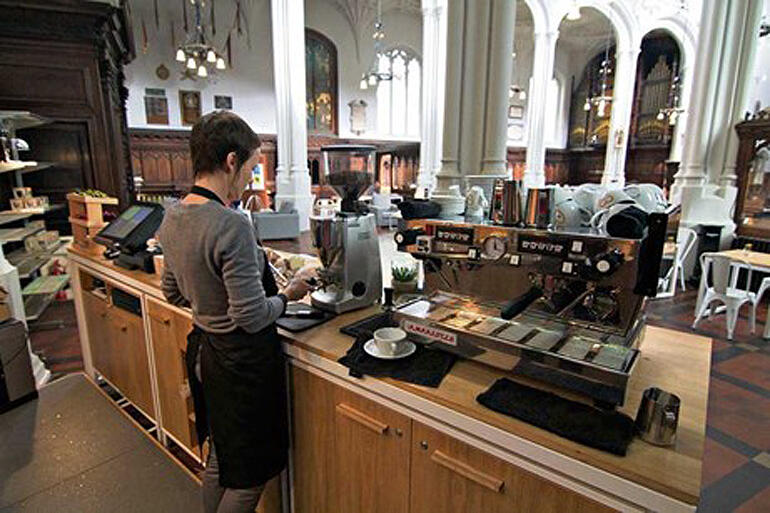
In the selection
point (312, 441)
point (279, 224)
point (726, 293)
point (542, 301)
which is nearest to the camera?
point (542, 301)

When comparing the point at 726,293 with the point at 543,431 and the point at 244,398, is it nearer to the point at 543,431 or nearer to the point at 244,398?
the point at 543,431

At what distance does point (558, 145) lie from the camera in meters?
16.3

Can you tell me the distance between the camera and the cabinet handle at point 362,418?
3.95 ft

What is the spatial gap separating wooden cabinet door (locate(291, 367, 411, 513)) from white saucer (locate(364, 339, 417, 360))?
0.44ft

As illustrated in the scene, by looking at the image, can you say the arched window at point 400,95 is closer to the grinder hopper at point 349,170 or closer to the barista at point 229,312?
the grinder hopper at point 349,170

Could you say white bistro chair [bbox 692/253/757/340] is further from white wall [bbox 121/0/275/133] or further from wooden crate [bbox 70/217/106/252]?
white wall [bbox 121/0/275/133]

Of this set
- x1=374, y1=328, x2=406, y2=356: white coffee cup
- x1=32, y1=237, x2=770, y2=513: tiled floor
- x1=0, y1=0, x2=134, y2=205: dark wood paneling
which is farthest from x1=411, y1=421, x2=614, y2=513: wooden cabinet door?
x1=0, y1=0, x2=134, y2=205: dark wood paneling

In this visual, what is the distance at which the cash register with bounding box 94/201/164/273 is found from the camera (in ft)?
7.33

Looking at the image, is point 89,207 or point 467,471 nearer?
point 467,471

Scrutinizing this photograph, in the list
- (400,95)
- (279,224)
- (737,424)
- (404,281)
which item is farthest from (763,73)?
(404,281)

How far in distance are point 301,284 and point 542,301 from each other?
809 millimetres

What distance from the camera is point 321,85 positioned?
12.8 meters

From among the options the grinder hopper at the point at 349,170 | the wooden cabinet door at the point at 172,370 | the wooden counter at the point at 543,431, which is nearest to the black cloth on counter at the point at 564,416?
the wooden counter at the point at 543,431

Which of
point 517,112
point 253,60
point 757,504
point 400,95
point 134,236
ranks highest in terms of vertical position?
point 253,60
